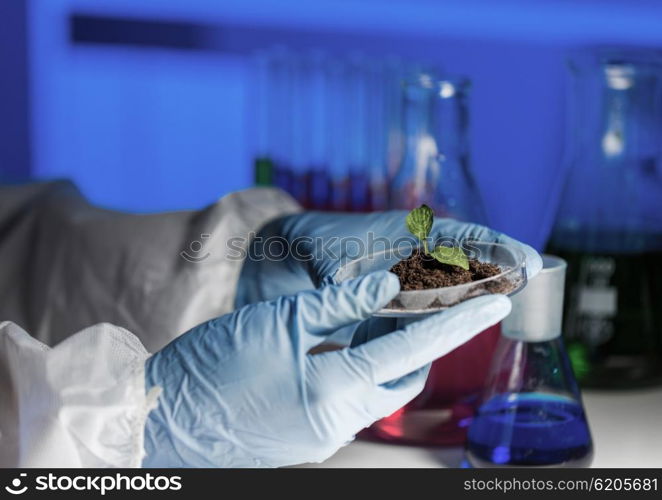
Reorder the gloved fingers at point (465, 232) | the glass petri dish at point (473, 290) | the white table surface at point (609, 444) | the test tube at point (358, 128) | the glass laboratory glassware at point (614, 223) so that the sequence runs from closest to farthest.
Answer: the glass petri dish at point (473, 290), the gloved fingers at point (465, 232), the white table surface at point (609, 444), the glass laboratory glassware at point (614, 223), the test tube at point (358, 128)

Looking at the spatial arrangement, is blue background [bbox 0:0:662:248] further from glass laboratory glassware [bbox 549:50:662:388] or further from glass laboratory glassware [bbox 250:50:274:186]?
glass laboratory glassware [bbox 549:50:662:388]

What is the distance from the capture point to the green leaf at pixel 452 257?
752 mm

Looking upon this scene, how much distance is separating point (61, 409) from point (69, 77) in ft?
4.20

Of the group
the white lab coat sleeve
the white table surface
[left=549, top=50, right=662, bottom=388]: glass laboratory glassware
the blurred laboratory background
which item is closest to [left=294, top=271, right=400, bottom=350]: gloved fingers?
the white lab coat sleeve

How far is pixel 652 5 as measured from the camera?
1634 millimetres

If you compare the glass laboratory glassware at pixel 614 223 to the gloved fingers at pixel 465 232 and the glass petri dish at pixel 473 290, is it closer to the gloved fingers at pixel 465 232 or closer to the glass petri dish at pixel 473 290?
the gloved fingers at pixel 465 232

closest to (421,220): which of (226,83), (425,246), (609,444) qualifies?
(425,246)

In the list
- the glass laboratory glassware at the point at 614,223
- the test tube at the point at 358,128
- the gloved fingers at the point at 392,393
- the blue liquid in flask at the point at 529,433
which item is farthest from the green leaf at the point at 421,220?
the test tube at the point at 358,128

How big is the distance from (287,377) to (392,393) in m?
0.10

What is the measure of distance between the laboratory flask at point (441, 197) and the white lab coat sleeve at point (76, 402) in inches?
12.9

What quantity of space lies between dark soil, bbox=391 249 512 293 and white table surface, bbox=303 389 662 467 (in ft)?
0.97
